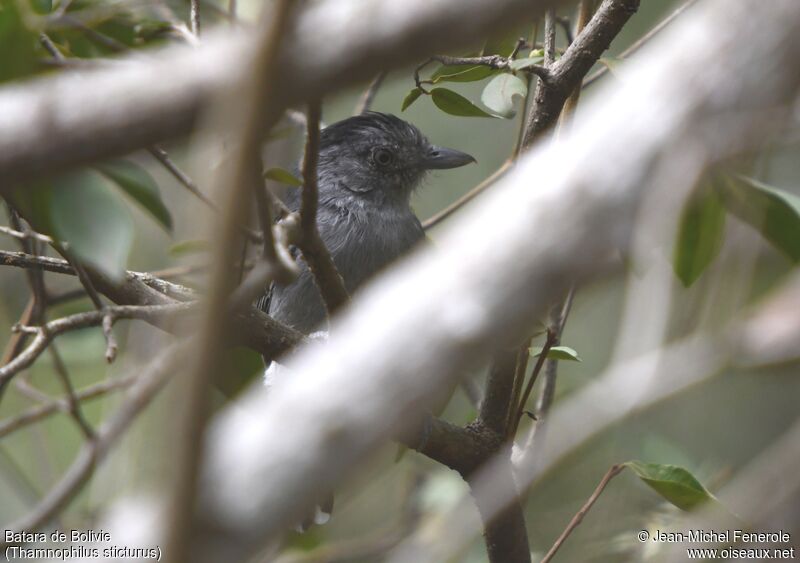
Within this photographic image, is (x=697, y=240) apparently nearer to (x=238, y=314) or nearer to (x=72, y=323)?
(x=238, y=314)

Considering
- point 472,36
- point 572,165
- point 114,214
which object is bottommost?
point 114,214

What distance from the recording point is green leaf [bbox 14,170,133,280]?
7.11 ft

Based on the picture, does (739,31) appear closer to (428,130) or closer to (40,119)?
(40,119)

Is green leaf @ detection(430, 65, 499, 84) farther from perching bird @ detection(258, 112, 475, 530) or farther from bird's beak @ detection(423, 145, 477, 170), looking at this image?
bird's beak @ detection(423, 145, 477, 170)

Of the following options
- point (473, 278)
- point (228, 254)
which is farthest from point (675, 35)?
point (228, 254)

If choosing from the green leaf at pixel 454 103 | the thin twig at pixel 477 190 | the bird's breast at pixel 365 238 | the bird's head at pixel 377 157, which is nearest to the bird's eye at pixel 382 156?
the bird's head at pixel 377 157

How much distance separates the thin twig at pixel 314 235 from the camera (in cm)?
224

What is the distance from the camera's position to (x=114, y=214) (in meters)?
2.23

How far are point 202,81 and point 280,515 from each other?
0.87 m

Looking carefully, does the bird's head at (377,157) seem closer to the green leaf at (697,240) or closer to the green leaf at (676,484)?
the green leaf at (697,240)

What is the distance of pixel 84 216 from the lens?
7.27 feet

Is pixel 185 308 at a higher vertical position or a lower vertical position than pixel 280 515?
lower

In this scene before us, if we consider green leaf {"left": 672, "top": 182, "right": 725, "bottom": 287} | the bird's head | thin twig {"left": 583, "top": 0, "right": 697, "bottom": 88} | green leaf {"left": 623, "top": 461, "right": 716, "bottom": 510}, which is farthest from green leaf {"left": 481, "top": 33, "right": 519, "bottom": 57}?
green leaf {"left": 623, "top": 461, "right": 716, "bottom": 510}

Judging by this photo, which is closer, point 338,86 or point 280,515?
point 280,515
